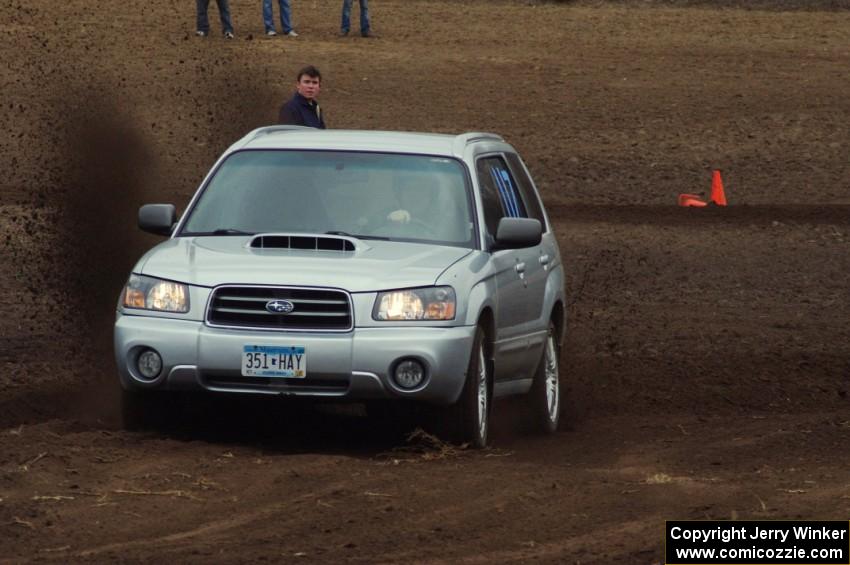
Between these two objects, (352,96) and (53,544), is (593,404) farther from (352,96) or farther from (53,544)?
(352,96)

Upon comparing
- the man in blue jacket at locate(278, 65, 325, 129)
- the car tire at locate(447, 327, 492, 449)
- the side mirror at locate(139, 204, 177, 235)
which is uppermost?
the man in blue jacket at locate(278, 65, 325, 129)

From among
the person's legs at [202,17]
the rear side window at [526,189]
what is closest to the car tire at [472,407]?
the rear side window at [526,189]

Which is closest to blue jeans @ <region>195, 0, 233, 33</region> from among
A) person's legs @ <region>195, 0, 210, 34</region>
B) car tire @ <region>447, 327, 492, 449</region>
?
person's legs @ <region>195, 0, 210, 34</region>

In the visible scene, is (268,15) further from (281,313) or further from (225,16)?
(281,313)

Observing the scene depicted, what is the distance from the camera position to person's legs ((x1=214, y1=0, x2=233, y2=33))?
105 feet

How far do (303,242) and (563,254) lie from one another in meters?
9.61

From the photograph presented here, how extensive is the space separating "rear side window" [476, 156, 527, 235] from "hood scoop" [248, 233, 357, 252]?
37.8 inches

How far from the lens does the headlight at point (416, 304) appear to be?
932 cm

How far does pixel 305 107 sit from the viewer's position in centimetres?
1435

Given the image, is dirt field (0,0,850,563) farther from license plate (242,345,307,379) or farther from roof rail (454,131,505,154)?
roof rail (454,131,505,154)

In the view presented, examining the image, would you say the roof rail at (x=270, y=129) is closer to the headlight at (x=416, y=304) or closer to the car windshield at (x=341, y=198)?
the car windshield at (x=341, y=198)

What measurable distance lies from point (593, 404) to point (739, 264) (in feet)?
23.1

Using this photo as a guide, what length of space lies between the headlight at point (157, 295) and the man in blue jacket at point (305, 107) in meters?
4.73

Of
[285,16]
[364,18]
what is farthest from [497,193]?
[285,16]
